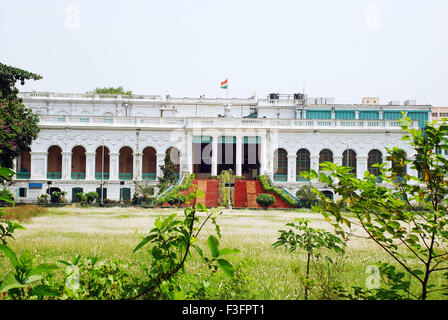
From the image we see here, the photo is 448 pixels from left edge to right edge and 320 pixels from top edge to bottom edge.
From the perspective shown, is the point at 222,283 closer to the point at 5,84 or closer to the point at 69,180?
the point at 5,84

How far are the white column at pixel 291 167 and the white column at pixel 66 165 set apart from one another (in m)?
19.8

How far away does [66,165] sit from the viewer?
31328mm

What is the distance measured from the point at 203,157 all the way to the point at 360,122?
14.9 metres

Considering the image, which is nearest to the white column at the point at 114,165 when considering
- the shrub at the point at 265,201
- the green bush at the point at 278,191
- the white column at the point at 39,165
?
the white column at the point at 39,165

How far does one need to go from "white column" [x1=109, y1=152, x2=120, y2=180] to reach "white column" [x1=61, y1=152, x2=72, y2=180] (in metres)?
3.49

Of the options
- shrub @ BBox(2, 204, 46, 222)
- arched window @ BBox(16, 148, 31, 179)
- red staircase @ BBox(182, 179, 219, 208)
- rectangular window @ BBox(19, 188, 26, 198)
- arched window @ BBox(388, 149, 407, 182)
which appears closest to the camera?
arched window @ BBox(388, 149, 407, 182)

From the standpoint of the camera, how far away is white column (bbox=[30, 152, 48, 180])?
102ft

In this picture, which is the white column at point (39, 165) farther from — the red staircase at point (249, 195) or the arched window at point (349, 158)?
the arched window at point (349, 158)

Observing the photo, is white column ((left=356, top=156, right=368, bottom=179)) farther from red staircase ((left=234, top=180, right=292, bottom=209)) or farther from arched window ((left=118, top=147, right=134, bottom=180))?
arched window ((left=118, top=147, right=134, bottom=180))

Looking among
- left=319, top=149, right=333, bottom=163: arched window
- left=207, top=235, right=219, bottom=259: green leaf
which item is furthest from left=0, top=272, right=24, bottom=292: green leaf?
left=319, top=149, right=333, bottom=163: arched window

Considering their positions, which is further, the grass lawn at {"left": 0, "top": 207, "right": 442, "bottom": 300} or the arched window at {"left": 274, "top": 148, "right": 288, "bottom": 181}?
the arched window at {"left": 274, "top": 148, "right": 288, "bottom": 181}

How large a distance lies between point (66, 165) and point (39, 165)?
2.39 m

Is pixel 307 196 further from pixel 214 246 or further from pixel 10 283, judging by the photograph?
pixel 10 283
